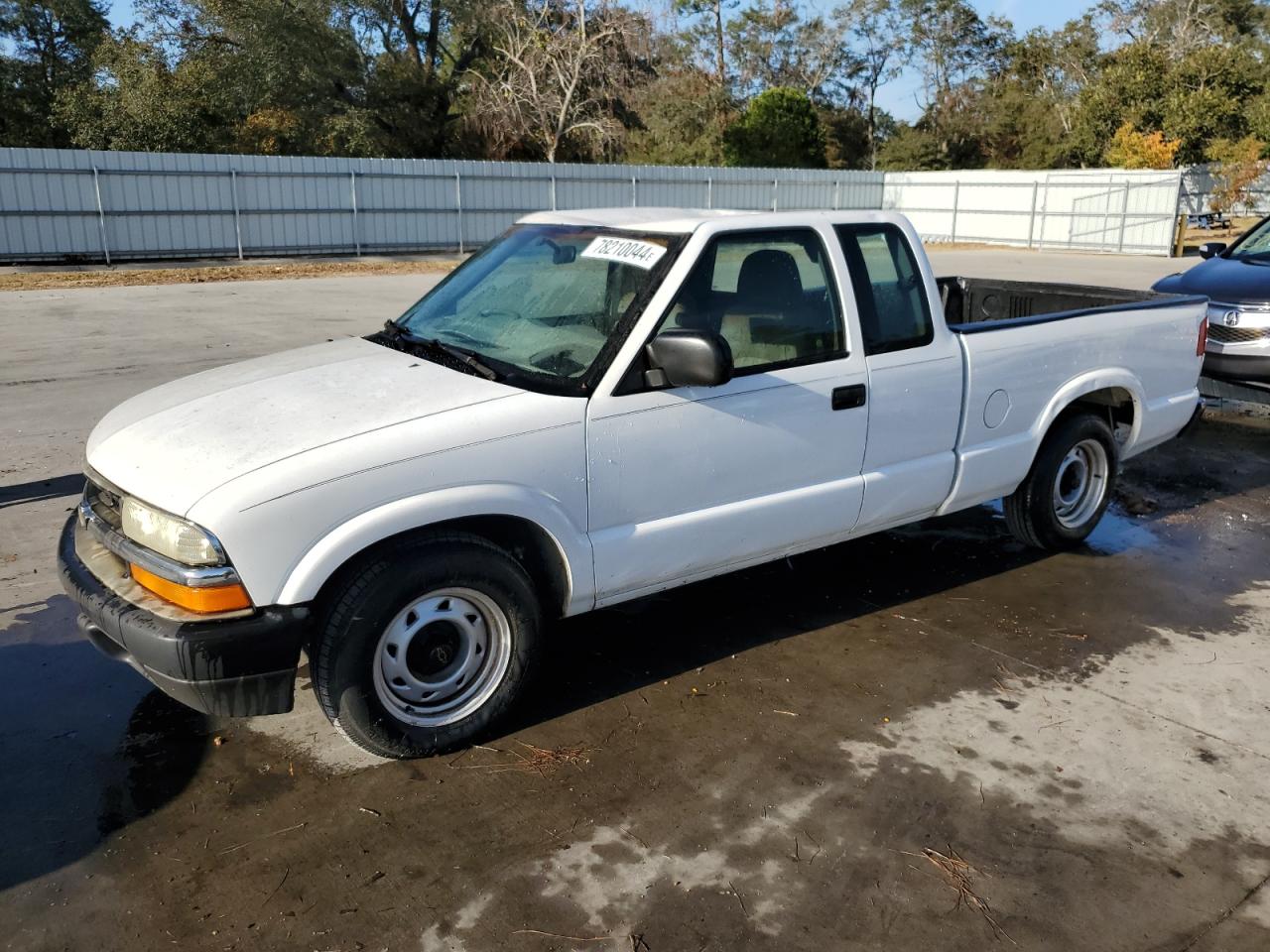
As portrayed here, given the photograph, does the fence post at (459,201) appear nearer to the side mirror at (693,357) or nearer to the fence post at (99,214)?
the fence post at (99,214)

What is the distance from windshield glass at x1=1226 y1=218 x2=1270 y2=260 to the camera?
10172 mm

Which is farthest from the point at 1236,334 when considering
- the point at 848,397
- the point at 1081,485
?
the point at 848,397

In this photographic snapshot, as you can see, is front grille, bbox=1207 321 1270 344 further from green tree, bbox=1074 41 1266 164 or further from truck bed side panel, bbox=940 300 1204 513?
green tree, bbox=1074 41 1266 164

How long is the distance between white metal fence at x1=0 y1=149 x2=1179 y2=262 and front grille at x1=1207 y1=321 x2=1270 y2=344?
21.4 meters

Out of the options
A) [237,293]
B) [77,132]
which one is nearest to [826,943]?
[237,293]

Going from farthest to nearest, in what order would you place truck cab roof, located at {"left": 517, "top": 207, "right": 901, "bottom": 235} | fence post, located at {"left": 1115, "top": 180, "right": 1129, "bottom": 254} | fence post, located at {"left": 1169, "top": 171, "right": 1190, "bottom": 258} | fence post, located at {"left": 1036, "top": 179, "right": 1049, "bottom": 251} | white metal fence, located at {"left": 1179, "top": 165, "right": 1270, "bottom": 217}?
white metal fence, located at {"left": 1179, "top": 165, "right": 1270, "bottom": 217} < fence post, located at {"left": 1036, "top": 179, "right": 1049, "bottom": 251} < fence post, located at {"left": 1115, "top": 180, "right": 1129, "bottom": 254} < fence post, located at {"left": 1169, "top": 171, "right": 1190, "bottom": 258} < truck cab roof, located at {"left": 517, "top": 207, "right": 901, "bottom": 235}

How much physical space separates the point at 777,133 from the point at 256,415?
135 feet

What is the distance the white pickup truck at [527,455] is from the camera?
131 inches

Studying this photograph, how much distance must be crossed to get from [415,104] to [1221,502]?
123 feet

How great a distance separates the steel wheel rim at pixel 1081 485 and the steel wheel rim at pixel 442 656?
3430 millimetres

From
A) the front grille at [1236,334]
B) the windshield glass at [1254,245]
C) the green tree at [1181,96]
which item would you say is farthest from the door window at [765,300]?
the green tree at [1181,96]

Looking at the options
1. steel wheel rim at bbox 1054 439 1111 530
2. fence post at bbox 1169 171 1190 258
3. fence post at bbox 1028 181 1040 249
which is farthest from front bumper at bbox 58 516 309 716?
fence post at bbox 1028 181 1040 249

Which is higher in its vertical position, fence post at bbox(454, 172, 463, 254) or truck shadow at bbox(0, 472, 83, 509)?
fence post at bbox(454, 172, 463, 254)

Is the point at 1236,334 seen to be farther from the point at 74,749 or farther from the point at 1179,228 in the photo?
the point at 1179,228
